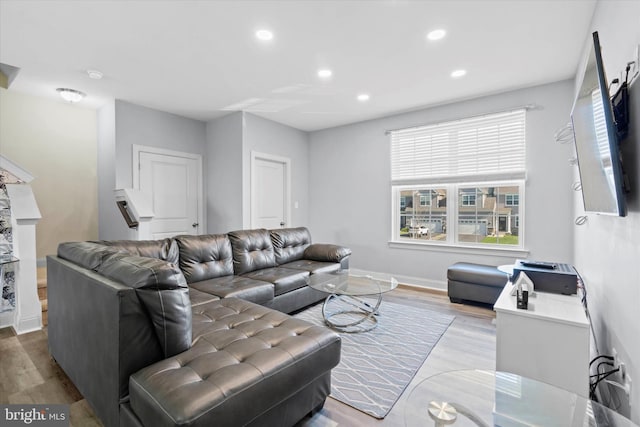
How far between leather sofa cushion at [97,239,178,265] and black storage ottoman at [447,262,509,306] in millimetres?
3133

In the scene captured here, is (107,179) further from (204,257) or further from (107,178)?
(204,257)

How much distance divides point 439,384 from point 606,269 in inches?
54.6

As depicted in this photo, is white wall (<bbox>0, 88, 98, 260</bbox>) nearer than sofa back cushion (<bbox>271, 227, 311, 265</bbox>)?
No

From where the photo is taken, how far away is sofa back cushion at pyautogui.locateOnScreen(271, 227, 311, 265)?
3779 millimetres

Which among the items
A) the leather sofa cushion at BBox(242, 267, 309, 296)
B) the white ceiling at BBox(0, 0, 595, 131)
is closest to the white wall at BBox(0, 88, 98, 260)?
the white ceiling at BBox(0, 0, 595, 131)

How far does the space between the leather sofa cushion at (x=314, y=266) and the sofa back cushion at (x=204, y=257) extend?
76 centimetres

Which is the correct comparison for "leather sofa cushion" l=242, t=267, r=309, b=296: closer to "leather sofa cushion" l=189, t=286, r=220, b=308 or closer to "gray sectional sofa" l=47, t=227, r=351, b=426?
"leather sofa cushion" l=189, t=286, r=220, b=308

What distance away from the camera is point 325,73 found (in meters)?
3.24

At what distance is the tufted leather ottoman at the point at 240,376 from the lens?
1082 millimetres

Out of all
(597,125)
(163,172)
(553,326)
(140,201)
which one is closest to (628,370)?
(553,326)

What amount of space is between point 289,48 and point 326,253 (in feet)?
7.88

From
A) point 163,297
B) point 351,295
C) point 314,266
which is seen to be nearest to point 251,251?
point 314,266

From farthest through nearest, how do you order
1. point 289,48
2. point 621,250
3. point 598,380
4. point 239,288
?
point 289,48
point 239,288
point 598,380
point 621,250

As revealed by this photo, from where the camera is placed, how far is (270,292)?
2781 millimetres
